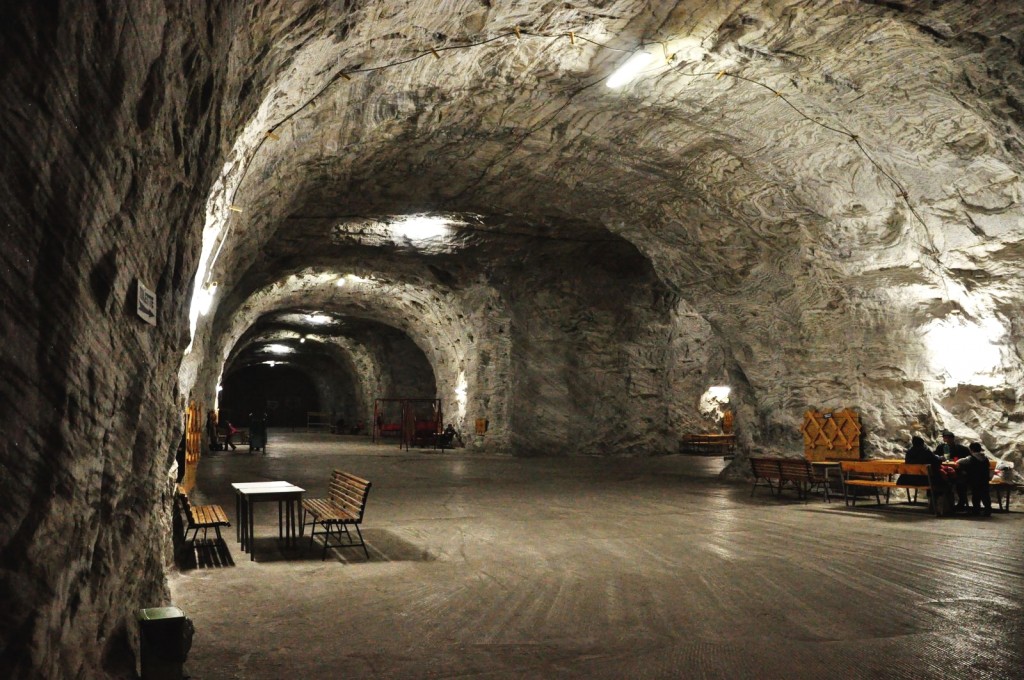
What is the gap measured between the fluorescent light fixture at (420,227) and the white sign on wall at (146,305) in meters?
12.7

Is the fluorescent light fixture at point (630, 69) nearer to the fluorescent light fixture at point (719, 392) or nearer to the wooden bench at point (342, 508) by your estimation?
the wooden bench at point (342, 508)

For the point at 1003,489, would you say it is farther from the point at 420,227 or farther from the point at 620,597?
the point at 420,227

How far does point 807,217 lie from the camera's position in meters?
12.6

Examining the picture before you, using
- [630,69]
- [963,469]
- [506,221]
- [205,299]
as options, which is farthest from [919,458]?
[205,299]

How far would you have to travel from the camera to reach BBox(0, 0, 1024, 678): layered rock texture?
278cm

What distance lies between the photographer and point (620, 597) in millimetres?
5883

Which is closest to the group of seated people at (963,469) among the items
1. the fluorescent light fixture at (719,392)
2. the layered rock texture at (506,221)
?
the layered rock texture at (506,221)

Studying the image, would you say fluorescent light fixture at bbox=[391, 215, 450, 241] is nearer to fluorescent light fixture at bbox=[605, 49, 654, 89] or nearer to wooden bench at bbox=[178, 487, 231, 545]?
fluorescent light fixture at bbox=[605, 49, 654, 89]

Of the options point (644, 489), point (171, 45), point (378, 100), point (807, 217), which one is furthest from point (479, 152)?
point (171, 45)

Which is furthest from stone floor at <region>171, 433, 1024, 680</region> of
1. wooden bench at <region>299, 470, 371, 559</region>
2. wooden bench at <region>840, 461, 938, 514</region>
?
wooden bench at <region>840, 461, 938, 514</region>

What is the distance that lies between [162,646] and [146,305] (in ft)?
5.34

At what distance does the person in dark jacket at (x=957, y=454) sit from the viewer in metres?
10.8

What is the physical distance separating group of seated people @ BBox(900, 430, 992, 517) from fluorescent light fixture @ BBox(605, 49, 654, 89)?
252 inches

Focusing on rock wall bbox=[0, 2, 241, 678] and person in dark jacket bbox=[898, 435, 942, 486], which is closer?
rock wall bbox=[0, 2, 241, 678]
